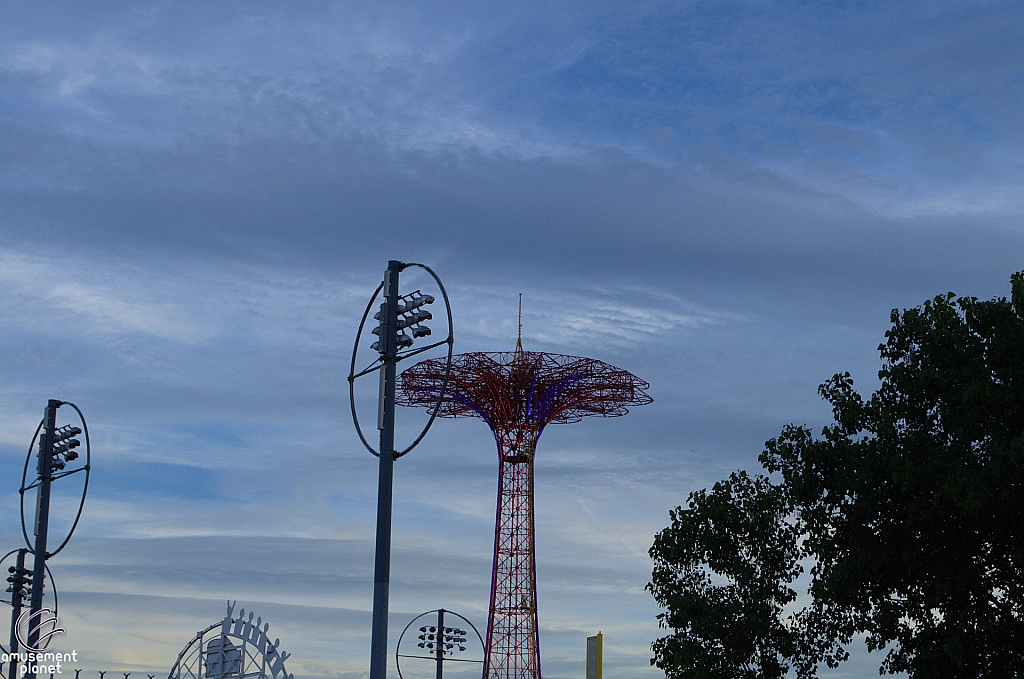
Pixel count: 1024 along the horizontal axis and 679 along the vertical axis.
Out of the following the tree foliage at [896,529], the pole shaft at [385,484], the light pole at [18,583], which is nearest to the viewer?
the pole shaft at [385,484]

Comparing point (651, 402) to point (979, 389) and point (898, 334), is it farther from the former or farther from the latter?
point (979, 389)

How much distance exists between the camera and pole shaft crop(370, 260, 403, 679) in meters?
17.0

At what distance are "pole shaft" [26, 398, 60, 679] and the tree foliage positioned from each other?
553 inches

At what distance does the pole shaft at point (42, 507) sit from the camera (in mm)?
29375

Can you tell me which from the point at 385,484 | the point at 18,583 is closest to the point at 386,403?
the point at 385,484

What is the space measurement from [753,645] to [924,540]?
440 centimetres

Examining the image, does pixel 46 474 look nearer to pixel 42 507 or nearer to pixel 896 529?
pixel 42 507

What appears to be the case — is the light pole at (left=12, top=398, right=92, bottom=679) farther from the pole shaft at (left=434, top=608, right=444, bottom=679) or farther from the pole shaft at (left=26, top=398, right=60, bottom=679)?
the pole shaft at (left=434, top=608, right=444, bottom=679)

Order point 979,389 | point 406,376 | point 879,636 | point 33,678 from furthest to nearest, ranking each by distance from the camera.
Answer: point 406,376
point 33,678
point 879,636
point 979,389

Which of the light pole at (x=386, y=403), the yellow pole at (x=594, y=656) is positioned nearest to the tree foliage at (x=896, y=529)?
the yellow pole at (x=594, y=656)

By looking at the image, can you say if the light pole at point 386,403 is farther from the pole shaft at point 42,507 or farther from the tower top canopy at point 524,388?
the tower top canopy at point 524,388

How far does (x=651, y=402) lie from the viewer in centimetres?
5878

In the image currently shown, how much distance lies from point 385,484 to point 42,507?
49.7 ft

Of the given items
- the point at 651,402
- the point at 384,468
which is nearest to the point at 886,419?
the point at 384,468
